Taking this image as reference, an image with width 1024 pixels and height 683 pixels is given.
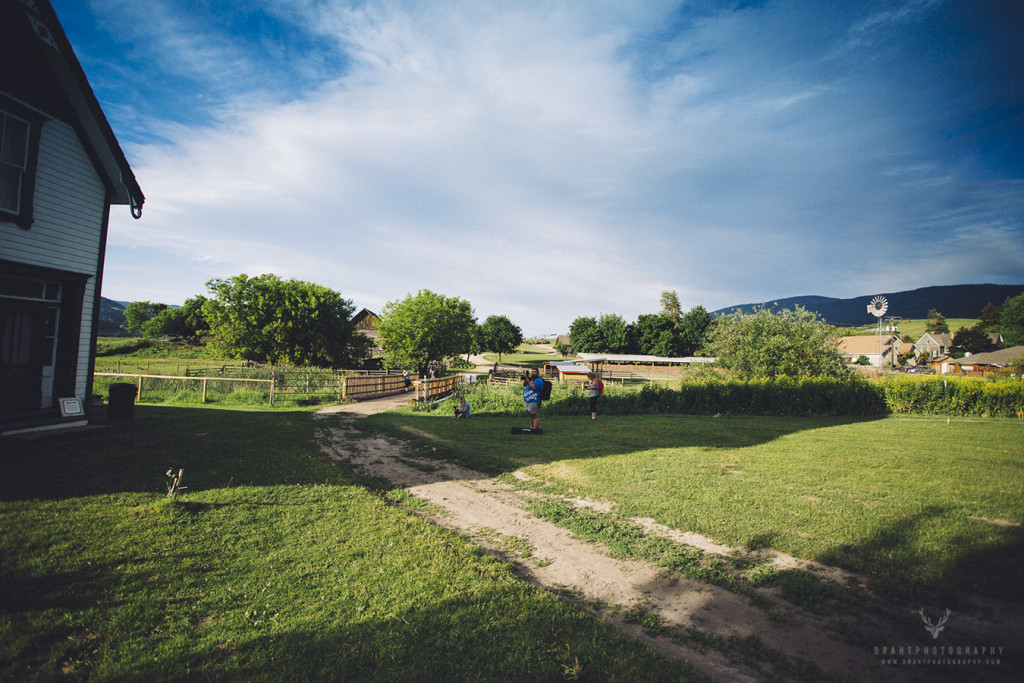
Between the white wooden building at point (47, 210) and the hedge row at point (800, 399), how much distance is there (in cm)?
1361

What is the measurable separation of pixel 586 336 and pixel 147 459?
80.7m

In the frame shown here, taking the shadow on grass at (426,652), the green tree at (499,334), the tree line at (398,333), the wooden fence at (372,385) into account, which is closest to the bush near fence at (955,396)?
the tree line at (398,333)

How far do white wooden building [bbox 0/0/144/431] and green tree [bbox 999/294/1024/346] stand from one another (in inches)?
4571

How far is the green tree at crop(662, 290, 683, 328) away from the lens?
83875 millimetres

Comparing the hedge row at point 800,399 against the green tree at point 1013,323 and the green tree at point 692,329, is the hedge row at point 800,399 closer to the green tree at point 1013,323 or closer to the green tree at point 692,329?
the green tree at point 692,329

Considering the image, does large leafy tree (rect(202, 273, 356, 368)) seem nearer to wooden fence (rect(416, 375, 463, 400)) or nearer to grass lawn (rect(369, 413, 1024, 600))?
wooden fence (rect(416, 375, 463, 400))

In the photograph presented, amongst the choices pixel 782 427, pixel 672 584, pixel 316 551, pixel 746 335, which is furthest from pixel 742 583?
pixel 746 335

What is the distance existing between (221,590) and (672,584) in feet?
14.0

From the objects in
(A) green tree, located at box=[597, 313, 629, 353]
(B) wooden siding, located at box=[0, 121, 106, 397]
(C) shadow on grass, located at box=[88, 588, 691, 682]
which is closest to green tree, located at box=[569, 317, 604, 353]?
(A) green tree, located at box=[597, 313, 629, 353]

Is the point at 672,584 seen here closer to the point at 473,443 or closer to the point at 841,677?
the point at 841,677

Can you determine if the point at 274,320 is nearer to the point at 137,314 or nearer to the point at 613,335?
the point at 613,335

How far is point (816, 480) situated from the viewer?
296 inches

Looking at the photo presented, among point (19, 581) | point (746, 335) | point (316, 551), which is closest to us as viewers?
point (19, 581)

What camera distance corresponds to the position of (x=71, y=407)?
29.7 ft
